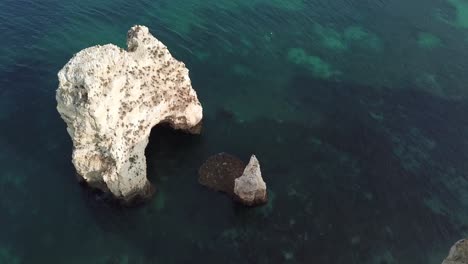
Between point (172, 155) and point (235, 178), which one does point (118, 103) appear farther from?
point (235, 178)

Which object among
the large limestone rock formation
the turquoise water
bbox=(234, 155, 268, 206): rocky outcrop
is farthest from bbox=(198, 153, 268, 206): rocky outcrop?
the large limestone rock formation

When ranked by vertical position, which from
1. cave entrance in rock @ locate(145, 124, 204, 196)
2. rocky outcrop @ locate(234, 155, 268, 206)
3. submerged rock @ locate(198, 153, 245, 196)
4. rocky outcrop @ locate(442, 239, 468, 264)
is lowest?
cave entrance in rock @ locate(145, 124, 204, 196)

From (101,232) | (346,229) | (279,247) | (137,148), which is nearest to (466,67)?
(346,229)

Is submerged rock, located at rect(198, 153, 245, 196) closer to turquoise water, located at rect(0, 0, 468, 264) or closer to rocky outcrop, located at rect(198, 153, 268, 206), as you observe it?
rocky outcrop, located at rect(198, 153, 268, 206)

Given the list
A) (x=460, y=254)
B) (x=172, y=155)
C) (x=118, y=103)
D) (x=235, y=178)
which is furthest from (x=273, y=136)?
(x=460, y=254)

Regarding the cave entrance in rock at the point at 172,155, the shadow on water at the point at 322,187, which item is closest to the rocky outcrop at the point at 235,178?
the shadow on water at the point at 322,187

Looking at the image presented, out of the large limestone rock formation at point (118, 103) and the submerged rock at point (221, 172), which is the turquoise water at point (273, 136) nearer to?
the submerged rock at point (221, 172)

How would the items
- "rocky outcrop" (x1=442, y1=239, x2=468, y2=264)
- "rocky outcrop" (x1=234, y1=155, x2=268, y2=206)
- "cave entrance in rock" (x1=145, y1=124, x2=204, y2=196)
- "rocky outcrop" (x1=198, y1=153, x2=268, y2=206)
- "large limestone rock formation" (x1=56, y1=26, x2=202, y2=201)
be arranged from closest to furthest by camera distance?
1. "rocky outcrop" (x1=442, y1=239, x2=468, y2=264)
2. "large limestone rock formation" (x1=56, y1=26, x2=202, y2=201)
3. "rocky outcrop" (x1=234, y1=155, x2=268, y2=206)
4. "rocky outcrop" (x1=198, y1=153, x2=268, y2=206)
5. "cave entrance in rock" (x1=145, y1=124, x2=204, y2=196)
